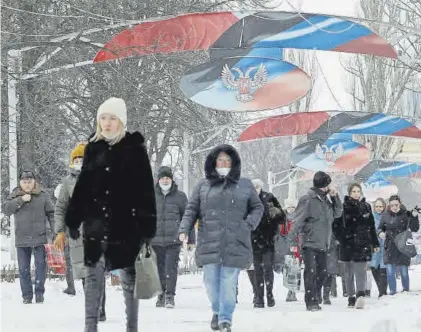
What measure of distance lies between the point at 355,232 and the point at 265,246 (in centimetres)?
113

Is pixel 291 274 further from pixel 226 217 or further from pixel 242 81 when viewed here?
pixel 226 217

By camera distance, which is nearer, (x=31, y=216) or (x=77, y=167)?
(x=77, y=167)

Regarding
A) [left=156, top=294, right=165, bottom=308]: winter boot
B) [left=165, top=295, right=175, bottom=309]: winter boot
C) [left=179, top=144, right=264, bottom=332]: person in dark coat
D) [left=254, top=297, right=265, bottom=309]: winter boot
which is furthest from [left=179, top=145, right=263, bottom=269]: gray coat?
[left=254, top=297, right=265, bottom=309]: winter boot

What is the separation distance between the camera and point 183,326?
27.7ft

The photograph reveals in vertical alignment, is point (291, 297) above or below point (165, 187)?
below

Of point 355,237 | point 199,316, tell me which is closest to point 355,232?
point 355,237

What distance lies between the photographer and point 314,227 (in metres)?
10.5

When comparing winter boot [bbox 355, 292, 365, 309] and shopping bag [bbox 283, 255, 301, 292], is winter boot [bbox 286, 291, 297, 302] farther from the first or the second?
A: winter boot [bbox 355, 292, 365, 309]

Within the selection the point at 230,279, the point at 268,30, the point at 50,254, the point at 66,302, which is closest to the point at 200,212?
the point at 230,279

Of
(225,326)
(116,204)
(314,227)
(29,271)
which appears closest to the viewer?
(116,204)

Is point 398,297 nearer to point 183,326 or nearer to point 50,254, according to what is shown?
point 183,326

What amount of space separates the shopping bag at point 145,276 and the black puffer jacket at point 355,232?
218 inches

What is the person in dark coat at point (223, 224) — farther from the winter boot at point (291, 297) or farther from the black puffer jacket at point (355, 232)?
the winter boot at point (291, 297)

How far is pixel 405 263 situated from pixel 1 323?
7.71m
